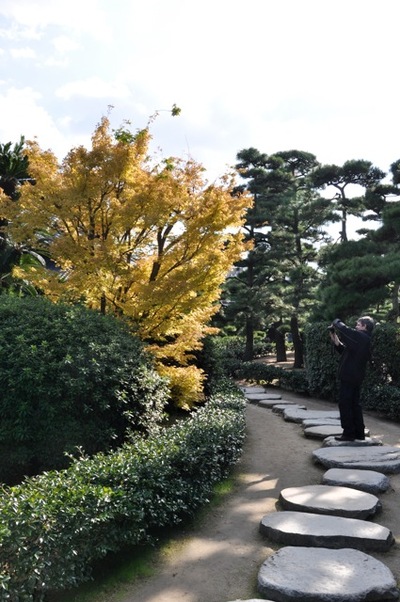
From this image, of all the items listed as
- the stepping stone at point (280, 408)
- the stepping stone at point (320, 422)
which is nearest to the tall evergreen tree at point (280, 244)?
the stepping stone at point (280, 408)

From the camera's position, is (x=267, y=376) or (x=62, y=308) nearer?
(x=62, y=308)

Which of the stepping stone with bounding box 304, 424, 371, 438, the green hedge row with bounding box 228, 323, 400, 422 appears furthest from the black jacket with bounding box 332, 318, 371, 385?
the green hedge row with bounding box 228, 323, 400, 422

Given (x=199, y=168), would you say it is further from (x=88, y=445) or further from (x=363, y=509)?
(x=363, y=509)

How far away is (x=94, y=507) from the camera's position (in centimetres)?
369

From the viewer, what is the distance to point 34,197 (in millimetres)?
8070

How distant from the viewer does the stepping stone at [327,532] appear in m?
3.98

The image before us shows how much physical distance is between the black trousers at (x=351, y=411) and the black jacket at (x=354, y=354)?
11 cm

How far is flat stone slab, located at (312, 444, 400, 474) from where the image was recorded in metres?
6.15

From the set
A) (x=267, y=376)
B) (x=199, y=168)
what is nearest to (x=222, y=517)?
(x=199, y=168)

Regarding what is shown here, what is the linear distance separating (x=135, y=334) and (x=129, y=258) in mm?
1536

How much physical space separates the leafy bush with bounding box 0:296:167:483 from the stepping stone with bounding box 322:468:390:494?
2159 millimetres

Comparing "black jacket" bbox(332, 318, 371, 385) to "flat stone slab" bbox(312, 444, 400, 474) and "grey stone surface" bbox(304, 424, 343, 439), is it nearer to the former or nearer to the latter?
"flat stone slab" bbox(312, 444, 400, 474)

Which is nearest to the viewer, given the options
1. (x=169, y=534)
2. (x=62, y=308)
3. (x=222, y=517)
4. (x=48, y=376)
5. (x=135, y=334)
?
(x=169, y=534)

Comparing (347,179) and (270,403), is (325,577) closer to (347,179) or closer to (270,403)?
(270,403)
